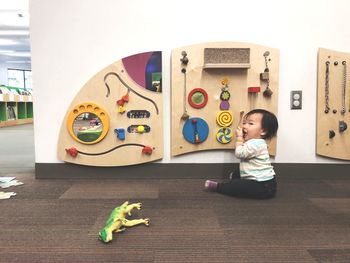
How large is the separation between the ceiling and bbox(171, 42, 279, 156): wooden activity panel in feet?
12.8

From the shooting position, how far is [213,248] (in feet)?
3.43

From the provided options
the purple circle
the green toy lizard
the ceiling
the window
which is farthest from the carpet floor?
the window

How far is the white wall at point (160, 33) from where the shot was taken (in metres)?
1.87

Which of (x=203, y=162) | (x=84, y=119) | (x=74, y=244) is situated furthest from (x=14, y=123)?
(x=74, y=244)

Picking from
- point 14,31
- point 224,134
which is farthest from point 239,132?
point 14,31

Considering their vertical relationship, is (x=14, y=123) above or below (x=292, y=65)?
below

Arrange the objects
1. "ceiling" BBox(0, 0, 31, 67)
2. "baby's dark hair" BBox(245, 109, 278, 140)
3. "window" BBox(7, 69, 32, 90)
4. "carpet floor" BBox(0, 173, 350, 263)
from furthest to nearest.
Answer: "window" BBox(7, 69, 32, 90), "ceiling" BBox(0, 0, 31, 67), "baby's dark hair" BBox(245, 109, 278, 140), "carpet floor" BBox(0, 173, 350, 263)

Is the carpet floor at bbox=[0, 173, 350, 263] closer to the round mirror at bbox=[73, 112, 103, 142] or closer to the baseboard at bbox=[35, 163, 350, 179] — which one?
the baseboard at bbox=[35, 163, 350, 179]

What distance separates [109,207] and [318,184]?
3.96 ft

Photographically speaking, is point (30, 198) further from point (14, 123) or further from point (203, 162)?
point (14, 123)

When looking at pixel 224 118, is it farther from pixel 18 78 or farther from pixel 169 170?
pixel 18 78

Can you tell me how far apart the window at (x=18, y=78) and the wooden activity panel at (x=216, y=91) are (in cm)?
1121

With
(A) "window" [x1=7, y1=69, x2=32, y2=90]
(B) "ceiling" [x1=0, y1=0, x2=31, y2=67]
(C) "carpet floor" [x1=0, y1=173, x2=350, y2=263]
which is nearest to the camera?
(C) "carpet floor" [x1=0, y1=173, x2=350, y2=263]

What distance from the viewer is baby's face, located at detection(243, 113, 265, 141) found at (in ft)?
5.58
